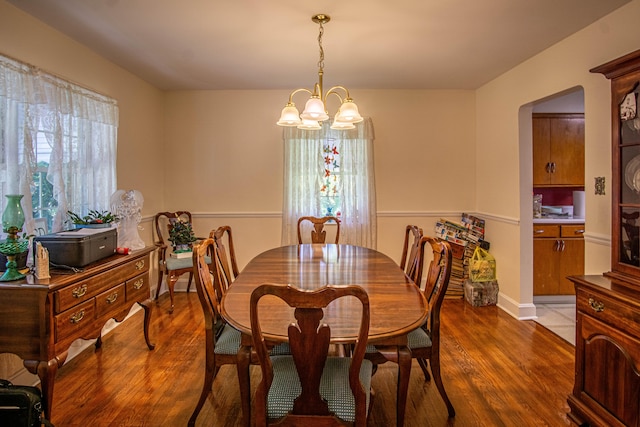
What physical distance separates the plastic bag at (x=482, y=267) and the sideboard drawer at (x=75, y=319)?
355cm

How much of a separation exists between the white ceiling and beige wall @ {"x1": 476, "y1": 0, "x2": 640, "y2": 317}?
126 mm

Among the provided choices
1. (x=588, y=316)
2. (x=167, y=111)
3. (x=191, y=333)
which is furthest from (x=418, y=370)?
(x=167, y=111)

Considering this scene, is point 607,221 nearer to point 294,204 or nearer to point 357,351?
point 357,351

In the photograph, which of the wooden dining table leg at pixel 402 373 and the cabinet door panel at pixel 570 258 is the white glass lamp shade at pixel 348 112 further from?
the cabinet door panel at pixel 570 258

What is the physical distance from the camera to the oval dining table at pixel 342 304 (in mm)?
1545

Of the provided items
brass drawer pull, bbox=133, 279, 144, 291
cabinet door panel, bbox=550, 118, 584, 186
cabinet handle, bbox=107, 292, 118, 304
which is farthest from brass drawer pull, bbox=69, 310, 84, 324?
cabinet door panel, bbox=550, 118, 584, 186

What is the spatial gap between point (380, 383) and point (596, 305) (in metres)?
1.31

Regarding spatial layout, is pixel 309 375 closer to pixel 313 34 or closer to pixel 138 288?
pixel 138 288

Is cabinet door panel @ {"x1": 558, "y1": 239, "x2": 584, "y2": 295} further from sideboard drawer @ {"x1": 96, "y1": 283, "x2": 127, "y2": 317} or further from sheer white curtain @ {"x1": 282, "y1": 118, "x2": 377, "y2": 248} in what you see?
sideboard drawer @ {"x1": 96, "y1": 283, "x2": 127, "y2": 317}

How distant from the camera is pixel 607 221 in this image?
261cm

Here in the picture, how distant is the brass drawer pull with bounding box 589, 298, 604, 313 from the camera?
1948 mm

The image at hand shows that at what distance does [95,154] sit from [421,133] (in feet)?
11.3

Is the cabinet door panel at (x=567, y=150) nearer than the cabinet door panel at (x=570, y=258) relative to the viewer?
Answer: No

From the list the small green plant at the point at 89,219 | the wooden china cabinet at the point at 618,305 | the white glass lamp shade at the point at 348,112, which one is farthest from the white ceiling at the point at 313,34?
the small green plant at the point at 89,219
